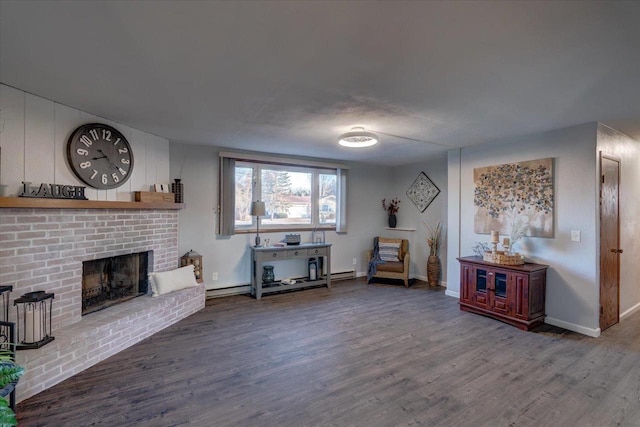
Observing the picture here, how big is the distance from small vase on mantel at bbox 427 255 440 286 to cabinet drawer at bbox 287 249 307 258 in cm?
228

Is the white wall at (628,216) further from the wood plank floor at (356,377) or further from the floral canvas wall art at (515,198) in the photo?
the floral canvas wall art at (515,198)

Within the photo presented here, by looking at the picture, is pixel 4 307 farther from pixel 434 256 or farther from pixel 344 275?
pixel 434 256

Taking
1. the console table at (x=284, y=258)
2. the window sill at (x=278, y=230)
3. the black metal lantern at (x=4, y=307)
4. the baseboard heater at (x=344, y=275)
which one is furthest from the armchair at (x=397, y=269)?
the black metal lantern at (x=4, y=307)

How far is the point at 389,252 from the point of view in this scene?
226 inches

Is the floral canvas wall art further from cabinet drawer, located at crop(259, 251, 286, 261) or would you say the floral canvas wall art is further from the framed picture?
cabinet drawer, located at crop(259, 251, 286, 261)

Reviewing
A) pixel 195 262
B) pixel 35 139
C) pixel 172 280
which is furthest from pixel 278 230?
pixel 35 139

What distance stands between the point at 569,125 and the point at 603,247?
141 cm

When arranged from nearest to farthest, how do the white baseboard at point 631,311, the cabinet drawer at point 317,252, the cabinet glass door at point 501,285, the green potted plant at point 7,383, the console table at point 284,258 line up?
1. the green potted plant at point 7,383
2. the cabinet glass door at point 501,285
3. the white baseboard at point 631,311
4. the console table at point 284,258
5. the cabinet drawer at point 317,252

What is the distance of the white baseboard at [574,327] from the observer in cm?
329

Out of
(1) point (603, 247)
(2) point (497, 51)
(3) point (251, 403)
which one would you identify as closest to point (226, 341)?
(3) point (251, 403)

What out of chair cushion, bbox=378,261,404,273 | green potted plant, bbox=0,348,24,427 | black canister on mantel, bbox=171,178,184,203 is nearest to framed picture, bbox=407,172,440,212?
chair cushion, bbox=378,261,404,273

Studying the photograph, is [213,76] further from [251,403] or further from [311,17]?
[251,403]

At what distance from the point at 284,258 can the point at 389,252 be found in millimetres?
2071

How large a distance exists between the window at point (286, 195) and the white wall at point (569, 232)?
10.1ft
